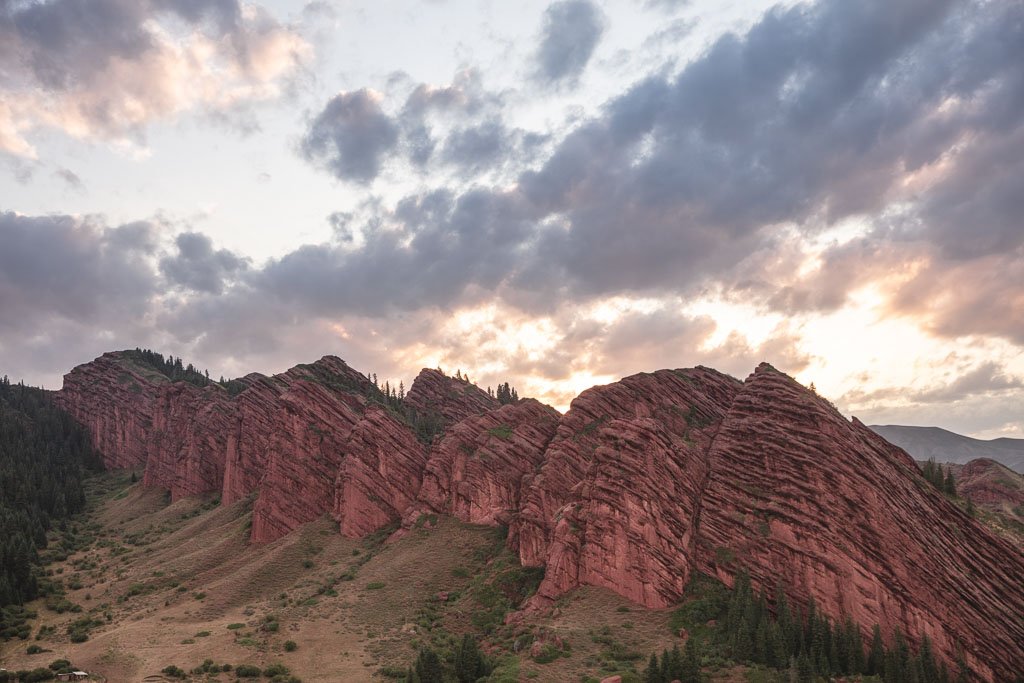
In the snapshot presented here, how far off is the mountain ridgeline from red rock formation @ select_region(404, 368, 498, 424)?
29259 mm

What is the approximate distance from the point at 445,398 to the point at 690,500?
88.7 m

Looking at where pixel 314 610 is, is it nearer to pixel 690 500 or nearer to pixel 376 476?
pixel 376 476

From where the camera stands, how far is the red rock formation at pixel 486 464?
97.9 meters

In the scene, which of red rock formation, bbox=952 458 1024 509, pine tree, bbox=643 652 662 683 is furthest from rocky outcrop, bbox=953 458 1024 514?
pine tree, bbox=643 652 662 683

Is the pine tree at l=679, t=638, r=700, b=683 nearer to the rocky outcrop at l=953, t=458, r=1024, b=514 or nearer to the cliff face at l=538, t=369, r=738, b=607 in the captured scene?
the cliff face at l=538, t=369, r=738, b=607

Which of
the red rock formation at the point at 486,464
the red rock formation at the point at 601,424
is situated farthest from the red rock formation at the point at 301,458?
the red rock formation at the point at 601,424

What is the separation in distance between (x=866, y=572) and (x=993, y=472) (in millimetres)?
98010

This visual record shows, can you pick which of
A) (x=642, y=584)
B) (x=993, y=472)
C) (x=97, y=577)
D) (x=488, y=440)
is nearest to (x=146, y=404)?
(x=97, y=577)

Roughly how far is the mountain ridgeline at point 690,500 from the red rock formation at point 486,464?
0.81 feet

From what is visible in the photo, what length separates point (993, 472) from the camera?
430 ft

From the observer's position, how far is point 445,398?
15288 cm

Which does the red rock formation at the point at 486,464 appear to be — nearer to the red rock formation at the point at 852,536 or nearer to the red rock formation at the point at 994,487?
the red rock formation at the point at 852,536

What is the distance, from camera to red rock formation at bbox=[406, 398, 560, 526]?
3853 inches

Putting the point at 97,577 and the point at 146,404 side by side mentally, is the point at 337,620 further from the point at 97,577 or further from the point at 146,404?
the point at 146,404
